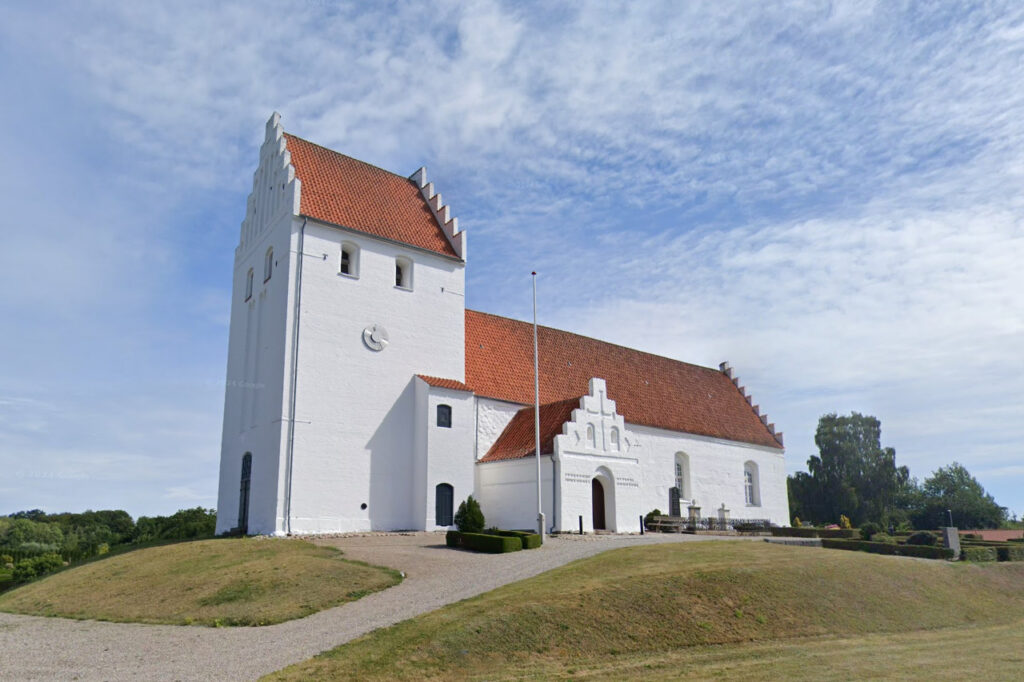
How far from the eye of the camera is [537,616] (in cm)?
1288

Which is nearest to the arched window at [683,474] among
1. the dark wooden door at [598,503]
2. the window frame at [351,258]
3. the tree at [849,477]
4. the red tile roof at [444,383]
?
the dark wooden door at [598,503]

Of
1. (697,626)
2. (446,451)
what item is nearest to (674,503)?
(446,451)

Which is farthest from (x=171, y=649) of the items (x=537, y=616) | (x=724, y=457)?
(x=724, y=457)

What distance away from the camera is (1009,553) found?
27844 millimetres

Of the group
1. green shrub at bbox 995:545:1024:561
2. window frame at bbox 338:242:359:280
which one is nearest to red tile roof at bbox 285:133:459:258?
window frame at bbox 338:242:359:280

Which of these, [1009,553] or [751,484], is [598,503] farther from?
[1009,553]

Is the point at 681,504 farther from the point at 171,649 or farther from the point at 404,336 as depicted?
the point at 171,649

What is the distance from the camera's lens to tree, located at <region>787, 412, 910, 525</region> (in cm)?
6378

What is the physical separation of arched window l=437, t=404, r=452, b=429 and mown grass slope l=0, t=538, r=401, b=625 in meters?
7.60

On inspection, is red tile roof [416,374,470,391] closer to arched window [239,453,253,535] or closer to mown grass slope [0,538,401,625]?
arched window [239,453,253,535]

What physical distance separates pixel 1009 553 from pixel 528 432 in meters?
18.7

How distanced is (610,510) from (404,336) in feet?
34.0

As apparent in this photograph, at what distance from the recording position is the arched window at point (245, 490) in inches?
1044

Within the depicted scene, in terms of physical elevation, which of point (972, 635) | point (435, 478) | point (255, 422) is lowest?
point (972, 635)
